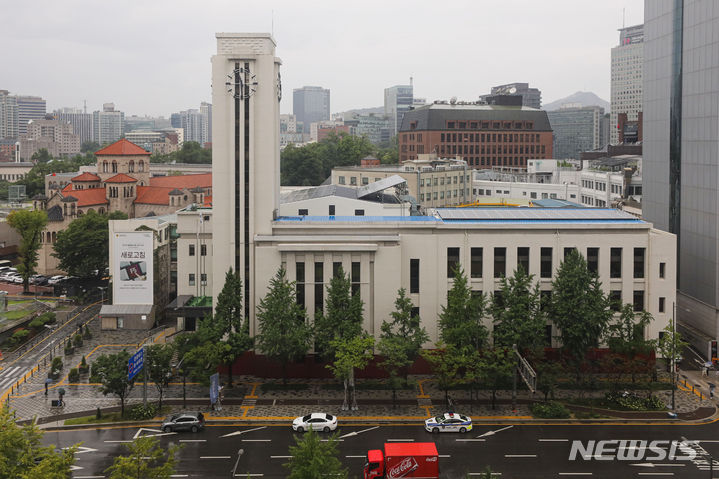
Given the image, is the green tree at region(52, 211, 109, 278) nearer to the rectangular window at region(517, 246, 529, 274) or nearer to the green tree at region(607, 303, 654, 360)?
the rectangular window at region(517, 246, 529, 274)

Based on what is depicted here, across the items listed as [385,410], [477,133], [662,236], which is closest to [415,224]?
[385,410]

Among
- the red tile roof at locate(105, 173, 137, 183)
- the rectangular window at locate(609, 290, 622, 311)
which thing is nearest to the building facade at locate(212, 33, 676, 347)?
the rectangular window at locate(609, 290, 622, 311)

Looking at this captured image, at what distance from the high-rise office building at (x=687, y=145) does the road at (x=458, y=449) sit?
20.7m

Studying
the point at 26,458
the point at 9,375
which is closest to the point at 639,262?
the point at 26,458

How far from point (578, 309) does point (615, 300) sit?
238 inches

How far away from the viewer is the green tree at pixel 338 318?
61234 millimetres

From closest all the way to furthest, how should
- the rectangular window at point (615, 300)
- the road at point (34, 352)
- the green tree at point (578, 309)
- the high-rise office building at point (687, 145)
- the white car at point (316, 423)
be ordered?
the white car at point (316, 423) → the green tree at point (578, 309) → the rectangular window at point (615, 300) → the road at point (34, 352) → the high-rise office building at point (687, 145)

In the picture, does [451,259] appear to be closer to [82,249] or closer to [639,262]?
[639,262]

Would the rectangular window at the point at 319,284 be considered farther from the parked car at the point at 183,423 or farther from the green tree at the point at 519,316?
the parked car at the point at 183,423

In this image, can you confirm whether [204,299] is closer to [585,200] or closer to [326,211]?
[326,211]

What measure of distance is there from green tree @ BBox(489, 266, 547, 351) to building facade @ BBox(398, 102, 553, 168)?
13093 cm

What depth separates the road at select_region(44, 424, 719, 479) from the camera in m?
47.7

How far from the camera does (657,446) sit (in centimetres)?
5181

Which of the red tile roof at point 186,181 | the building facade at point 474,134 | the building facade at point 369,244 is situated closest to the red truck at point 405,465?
the building facade at point 369,244
